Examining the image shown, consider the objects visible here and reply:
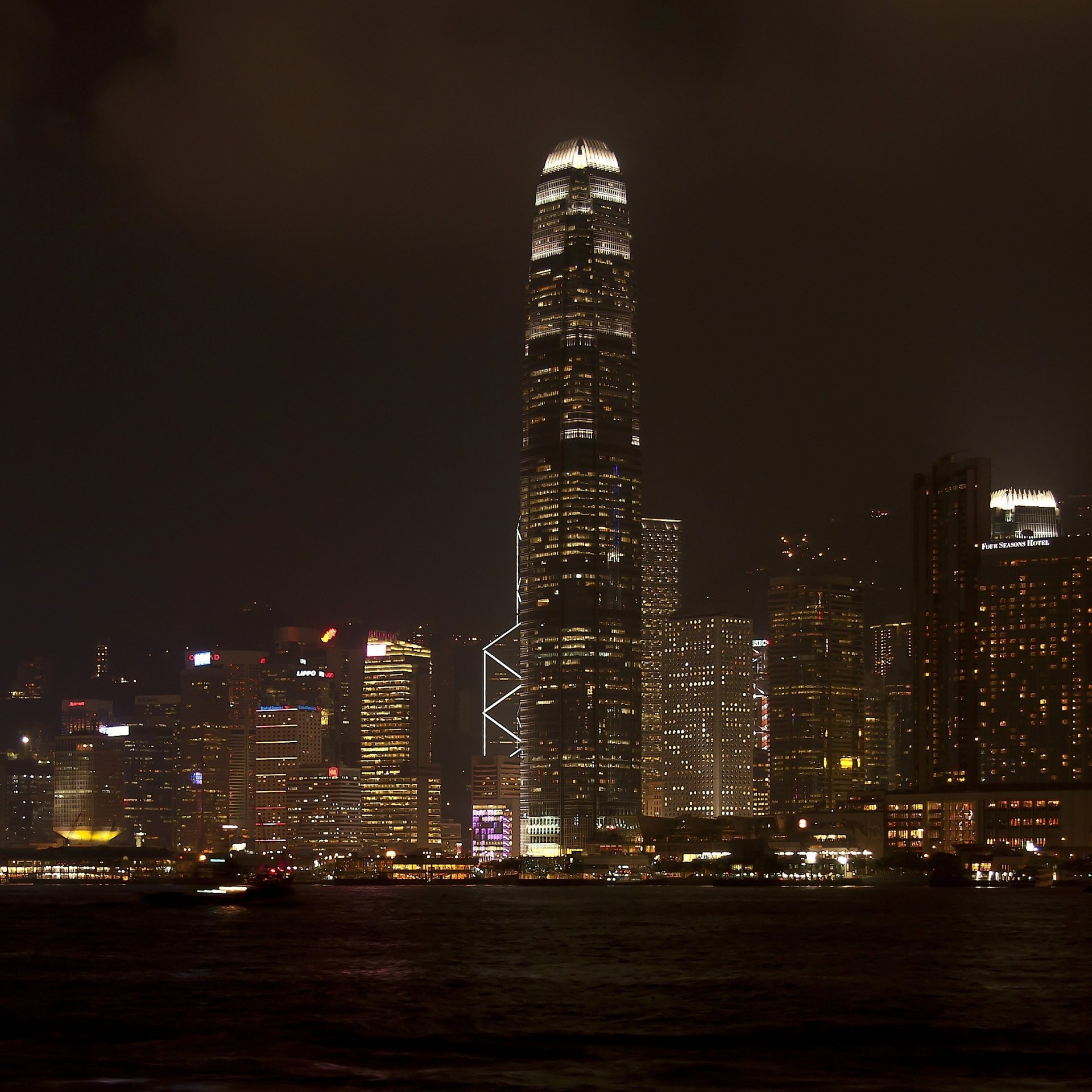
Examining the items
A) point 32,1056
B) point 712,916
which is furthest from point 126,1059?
point 712,916

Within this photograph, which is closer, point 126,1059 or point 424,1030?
point 126,1059

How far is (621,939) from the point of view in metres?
140

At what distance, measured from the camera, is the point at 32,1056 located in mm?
64250

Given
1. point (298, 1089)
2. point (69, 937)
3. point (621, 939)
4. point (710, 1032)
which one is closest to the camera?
point (298, 1089)

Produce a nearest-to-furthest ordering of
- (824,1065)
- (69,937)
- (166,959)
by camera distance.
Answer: (824,1065), (166,959), (69,937)

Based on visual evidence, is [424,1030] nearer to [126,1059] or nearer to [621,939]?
[126,1059]

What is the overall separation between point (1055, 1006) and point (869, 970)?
22764 millimetres

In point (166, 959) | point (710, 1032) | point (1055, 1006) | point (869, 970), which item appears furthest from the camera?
point (166, 959)

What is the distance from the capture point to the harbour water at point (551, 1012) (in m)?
58.7

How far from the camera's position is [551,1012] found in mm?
79188

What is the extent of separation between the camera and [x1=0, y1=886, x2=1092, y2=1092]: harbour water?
193 feet

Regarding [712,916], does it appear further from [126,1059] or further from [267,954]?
[126,1059]

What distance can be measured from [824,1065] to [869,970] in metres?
45.1

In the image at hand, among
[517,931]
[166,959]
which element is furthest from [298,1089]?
[517,931]
